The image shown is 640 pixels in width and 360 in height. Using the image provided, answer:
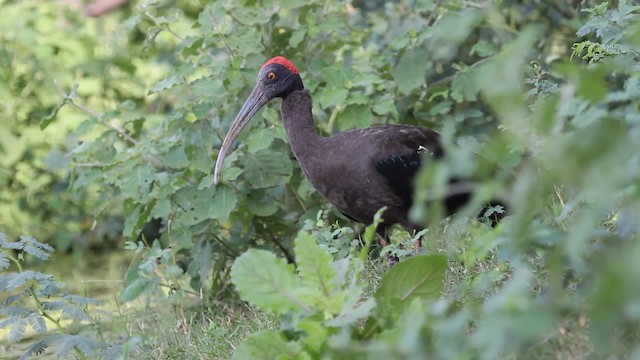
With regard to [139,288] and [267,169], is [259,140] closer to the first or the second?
[267,169]

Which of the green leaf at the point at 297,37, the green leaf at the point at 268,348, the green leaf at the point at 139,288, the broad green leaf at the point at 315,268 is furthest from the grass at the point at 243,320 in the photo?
the green leaf at the point at 297,37

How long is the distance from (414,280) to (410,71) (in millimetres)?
3024

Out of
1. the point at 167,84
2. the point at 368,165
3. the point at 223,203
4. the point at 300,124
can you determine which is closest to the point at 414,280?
the point at 368,165

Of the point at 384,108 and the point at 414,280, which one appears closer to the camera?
the point at 414,280

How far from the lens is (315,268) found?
364cm

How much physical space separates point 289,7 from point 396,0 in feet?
7.14

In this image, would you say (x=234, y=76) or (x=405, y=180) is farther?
(x=234, y=76)

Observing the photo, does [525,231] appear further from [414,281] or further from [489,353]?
[414,281]

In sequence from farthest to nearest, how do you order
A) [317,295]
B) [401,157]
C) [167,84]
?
1. [167,84]
2. [401,157]
3. [317,295]

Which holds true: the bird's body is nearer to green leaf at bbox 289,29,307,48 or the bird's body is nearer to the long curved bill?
the long curved bill

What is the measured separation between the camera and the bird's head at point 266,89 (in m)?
5.82

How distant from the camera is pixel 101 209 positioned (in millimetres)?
6672

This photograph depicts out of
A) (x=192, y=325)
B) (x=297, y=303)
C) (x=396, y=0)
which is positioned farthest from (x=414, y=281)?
(x=396, y=0)

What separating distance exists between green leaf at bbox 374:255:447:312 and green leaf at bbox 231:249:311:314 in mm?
292
